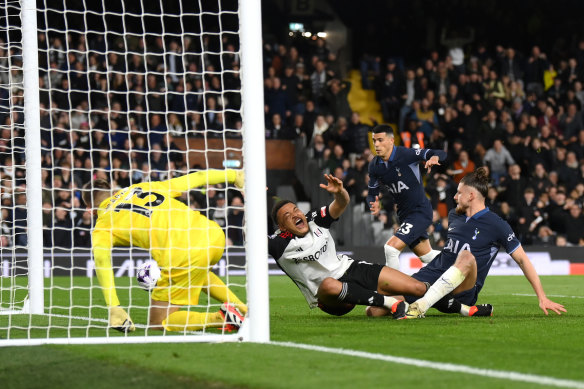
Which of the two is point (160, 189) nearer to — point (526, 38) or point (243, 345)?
point (243, 345)

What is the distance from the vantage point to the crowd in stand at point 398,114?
58.2ft

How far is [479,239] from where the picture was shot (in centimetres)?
838

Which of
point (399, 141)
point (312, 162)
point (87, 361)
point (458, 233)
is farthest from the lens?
point (399, 141)

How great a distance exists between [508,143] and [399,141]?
8.63 ft

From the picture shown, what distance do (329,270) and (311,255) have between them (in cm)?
28

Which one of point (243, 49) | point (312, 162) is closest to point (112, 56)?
point (312, 162)

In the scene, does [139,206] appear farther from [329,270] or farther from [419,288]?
[419,288]

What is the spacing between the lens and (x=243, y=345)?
584 cm

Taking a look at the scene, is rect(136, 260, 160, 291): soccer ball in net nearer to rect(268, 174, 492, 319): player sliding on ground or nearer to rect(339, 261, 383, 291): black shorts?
rect(268, 174, 492, 319): player sliding on ground

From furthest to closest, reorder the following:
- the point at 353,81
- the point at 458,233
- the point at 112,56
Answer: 1. the point at 353,81
2. the point at 112,56
3. the point at 458,233

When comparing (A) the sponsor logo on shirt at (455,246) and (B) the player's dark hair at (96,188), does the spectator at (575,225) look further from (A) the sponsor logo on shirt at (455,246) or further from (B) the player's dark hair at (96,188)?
(B) the player's dark hair at (96,188)

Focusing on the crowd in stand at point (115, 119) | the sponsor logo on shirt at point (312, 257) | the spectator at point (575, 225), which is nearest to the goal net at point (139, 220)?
the crowd in stand at point (115, 119)

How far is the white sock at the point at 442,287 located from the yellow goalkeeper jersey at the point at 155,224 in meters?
2.01

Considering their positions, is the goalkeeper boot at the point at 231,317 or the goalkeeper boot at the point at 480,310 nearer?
the goalkeeper boot at the point at 231,317
